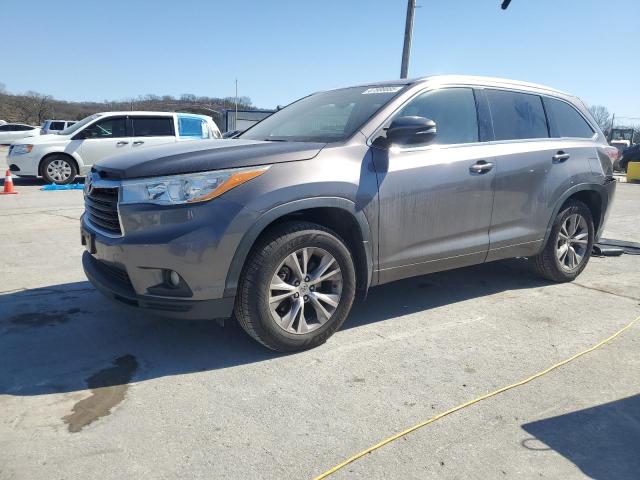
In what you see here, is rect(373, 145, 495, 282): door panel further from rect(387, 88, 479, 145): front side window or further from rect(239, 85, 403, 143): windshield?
rect(239, 85, 403, 143): windshield

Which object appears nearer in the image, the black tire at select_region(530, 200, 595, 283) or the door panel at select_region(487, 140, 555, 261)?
the door panel at select_region(487, 140, 555, 261)

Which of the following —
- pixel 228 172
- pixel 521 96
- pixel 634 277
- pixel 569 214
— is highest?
pixel 521 96

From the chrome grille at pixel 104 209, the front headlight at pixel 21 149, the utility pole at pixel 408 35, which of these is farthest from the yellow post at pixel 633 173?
the chrome grille at pixel 104 209

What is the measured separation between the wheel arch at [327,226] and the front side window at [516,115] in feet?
5.41

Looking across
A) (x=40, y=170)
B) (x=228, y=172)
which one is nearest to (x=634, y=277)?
(x=228, y=172)

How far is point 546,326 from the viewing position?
3949 mm

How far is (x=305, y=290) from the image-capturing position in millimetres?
3344

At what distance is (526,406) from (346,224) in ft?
5.08

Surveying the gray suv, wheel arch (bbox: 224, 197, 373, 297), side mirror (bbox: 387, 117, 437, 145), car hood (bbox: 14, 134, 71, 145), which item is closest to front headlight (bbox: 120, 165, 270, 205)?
the gray suv

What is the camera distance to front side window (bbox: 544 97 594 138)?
4.88 m

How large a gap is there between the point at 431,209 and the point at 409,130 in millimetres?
643

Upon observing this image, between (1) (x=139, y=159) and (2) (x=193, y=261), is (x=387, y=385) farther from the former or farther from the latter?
(1) (x=139, y=159)

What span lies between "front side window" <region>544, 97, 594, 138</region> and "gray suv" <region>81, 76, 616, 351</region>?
0.29ft

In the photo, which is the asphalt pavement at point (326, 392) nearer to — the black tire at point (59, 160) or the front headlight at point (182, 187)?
the front headlight at point (182, 187)
